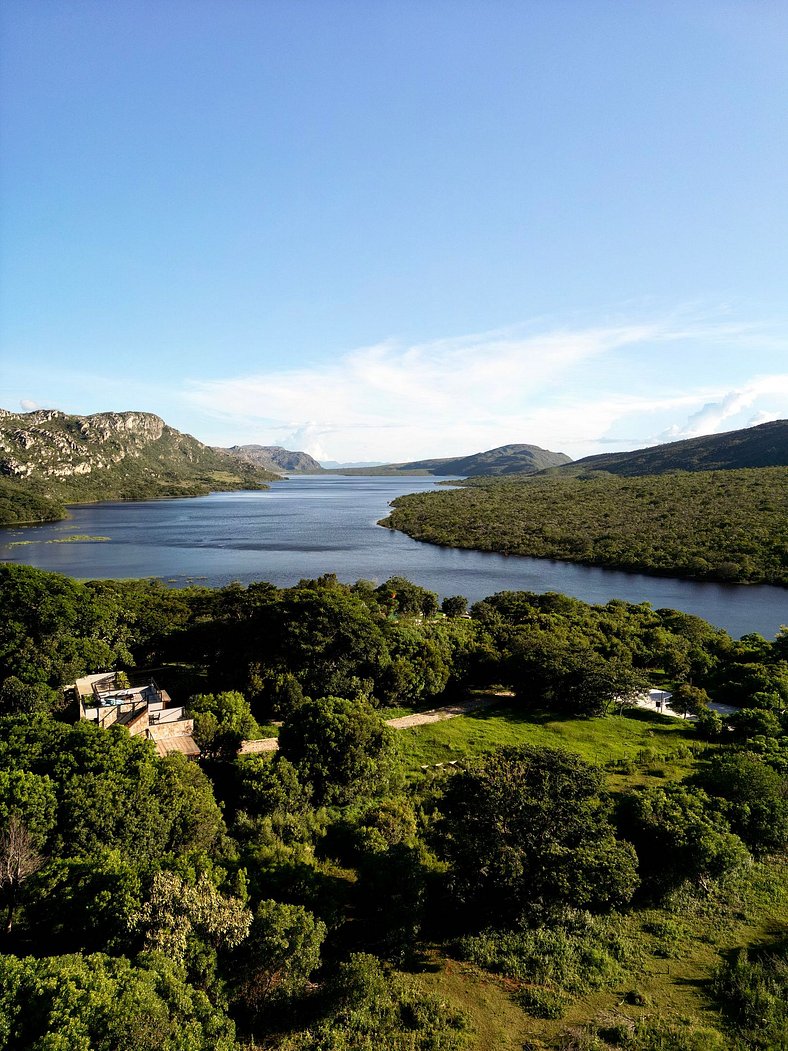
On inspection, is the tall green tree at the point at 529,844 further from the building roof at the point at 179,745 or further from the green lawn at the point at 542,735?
the building roof at the point at 179,745

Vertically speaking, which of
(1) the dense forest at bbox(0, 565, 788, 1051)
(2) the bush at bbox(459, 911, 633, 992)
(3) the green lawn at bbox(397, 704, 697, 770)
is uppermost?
(1) the dense forest at bbox(0, 565, 788, 1051)

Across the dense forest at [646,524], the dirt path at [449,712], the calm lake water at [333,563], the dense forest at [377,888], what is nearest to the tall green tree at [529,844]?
the dense forest at [377,888]

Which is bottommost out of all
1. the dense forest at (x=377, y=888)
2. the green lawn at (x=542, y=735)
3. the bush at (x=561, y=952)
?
the green lawn at (x=542, y=735)

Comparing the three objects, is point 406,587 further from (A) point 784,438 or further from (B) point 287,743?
(A) point 784,438

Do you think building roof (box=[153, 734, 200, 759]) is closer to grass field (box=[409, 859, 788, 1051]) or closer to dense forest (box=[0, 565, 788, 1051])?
dense forest (box=[0, 565, 788, 1051])

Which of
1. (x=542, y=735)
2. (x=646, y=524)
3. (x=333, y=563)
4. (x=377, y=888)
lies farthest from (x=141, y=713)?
(x=646, y=524)

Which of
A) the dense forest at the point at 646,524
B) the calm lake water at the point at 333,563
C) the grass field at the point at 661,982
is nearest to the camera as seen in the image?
the grass field at the point at 661,982

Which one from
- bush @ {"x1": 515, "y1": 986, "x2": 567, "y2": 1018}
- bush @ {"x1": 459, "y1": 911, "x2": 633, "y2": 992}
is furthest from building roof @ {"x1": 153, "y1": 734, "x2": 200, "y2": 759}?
bush @ {"x1": 515, "y1": 986, "x2": 567, "y2": 1018}
